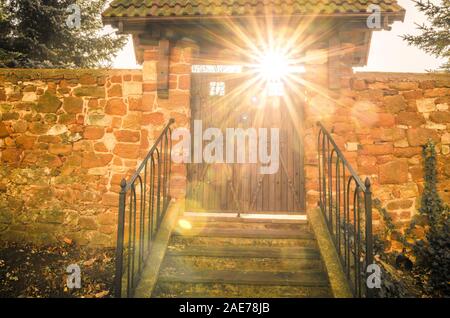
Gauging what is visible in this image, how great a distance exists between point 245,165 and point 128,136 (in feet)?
6.15

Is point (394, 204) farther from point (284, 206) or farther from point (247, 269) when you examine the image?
point (247, 269)

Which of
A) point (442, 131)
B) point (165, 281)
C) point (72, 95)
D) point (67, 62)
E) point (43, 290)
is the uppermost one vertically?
point (67, 62)

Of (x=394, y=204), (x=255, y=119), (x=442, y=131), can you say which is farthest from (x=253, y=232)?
(x=442, y=131)

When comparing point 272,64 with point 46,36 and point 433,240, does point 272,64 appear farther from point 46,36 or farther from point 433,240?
point 46,36

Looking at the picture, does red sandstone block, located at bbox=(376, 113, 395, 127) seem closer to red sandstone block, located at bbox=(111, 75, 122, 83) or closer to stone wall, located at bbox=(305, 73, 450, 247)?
stone wall, located at bbox=(305, 73, 450, 247)

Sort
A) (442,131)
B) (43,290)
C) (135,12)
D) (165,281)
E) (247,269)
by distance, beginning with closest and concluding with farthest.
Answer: (165,281)
(247,269)
(43,290)
(135,12)
(442,131)

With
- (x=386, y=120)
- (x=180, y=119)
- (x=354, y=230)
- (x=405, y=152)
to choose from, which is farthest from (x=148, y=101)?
(x=405, y=152)

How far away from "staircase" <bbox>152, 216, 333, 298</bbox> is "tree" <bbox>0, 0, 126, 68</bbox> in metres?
7.04

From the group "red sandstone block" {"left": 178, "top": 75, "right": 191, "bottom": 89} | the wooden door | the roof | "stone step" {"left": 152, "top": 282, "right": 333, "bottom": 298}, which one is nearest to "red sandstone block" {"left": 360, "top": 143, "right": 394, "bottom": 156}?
the wooden door

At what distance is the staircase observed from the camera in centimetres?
304

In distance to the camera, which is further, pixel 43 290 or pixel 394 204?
pixel 394 204

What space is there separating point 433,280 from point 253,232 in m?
2.33

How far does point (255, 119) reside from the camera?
4.75 metres

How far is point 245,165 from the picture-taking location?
15.6 feet
